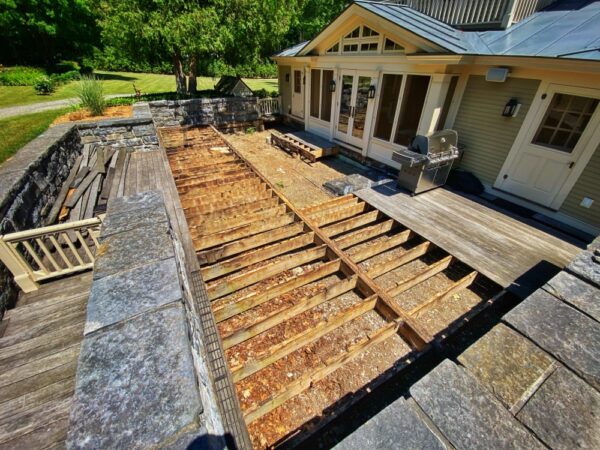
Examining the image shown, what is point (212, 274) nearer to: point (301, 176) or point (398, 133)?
point (301, 176)

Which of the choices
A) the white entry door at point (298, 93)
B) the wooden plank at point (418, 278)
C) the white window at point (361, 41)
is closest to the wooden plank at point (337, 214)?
the wooden plank at point (418, 278)

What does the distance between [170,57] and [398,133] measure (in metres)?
11.2

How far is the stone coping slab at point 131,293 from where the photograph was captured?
1.17 meters

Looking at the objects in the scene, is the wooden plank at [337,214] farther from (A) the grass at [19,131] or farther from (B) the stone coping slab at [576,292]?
(A) the grass at [19,131]

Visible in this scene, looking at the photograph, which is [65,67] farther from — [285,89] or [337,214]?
[337,214]

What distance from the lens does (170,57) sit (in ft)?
39.3

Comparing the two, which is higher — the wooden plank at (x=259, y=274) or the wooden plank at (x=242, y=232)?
the wooden plank at (x=242, y=232)

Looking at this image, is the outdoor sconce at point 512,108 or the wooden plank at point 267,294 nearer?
the wooden plank at point 267,294

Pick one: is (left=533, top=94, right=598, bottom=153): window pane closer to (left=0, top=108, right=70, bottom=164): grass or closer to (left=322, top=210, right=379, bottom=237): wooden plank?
(left=322, top=210, right=379, bottom=237): wooden plank

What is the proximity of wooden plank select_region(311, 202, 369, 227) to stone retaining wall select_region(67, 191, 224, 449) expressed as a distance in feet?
11.9

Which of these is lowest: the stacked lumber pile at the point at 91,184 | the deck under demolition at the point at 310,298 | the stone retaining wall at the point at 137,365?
the deck under demolition at the point at 310,298

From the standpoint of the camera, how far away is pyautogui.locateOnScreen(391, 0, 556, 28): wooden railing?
622 centimetres

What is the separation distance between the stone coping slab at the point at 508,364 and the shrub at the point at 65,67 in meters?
32.5

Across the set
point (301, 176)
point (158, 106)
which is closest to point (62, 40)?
point (158, 106)
